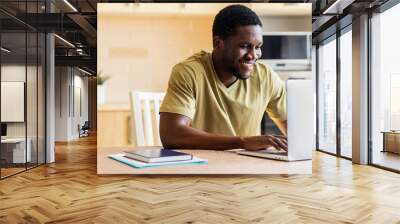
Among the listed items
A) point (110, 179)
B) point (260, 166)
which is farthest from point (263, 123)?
point (110, 179)

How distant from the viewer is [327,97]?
8.32m

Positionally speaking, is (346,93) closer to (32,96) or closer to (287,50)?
(287,50)

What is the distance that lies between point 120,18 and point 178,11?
2.01 ft

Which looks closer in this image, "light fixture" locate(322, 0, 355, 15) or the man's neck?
the man's neck

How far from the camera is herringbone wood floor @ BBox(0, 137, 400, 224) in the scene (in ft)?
9.71

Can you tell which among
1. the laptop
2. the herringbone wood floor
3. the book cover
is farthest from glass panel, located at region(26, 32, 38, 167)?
the book cover

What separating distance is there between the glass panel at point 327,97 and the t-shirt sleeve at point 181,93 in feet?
18.8

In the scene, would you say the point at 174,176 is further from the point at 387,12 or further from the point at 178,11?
the point at 387,12

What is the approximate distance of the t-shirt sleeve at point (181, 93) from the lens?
2389mm

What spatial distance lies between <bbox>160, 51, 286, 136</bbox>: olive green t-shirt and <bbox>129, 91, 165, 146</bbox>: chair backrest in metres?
0.09

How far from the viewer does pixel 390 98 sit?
19.0 ft

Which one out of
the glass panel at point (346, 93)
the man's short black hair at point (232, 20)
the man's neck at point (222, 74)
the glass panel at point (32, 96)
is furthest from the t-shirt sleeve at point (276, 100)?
the glass panel at point (346, 93)

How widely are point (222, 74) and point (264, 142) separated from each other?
2.61 feet

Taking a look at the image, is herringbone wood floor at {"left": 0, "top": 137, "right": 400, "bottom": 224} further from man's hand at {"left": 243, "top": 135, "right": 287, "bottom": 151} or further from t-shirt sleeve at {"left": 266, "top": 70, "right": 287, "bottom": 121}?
man's hand at {"left": 243, "top": 135, "right": 287, "bottom": 151}
